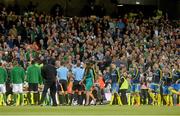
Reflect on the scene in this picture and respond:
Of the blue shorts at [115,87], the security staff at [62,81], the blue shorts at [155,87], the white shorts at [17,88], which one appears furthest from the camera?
the blue shorts at [155,87]

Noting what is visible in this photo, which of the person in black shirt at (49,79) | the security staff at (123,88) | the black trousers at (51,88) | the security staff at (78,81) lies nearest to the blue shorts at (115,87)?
the security staff at (123,88)

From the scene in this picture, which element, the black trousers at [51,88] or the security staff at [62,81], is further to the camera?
the security staff at [62,81]

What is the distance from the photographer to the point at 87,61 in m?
30.3

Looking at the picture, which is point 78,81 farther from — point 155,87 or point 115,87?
point 155,87

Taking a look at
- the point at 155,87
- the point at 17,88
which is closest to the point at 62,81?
the point at 17,88

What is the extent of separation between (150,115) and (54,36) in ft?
41.9

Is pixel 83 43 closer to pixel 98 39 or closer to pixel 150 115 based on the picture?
pixel 98 39

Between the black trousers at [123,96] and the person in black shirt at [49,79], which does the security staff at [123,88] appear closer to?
the black trousers at [123,96]

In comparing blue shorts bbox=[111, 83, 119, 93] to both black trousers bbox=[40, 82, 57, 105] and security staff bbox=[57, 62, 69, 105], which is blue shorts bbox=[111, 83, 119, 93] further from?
black trousers bbox=[40, 82, 57, 105]

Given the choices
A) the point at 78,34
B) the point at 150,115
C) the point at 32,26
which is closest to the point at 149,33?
the point at 78,34

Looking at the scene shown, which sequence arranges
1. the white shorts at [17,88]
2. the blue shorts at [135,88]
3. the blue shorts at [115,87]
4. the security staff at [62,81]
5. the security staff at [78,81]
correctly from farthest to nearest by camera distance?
the blue shorts at [135,88] → the blue shorts at [115,87] → the security staff at [78,81] → the security staff at [62,81] → the white shorts at [17,88]

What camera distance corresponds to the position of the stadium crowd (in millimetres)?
26859

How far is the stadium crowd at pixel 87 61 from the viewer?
2686cm

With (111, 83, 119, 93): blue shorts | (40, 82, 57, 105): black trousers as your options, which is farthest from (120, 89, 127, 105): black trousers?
(40, 82, 57, 105): black trousers
